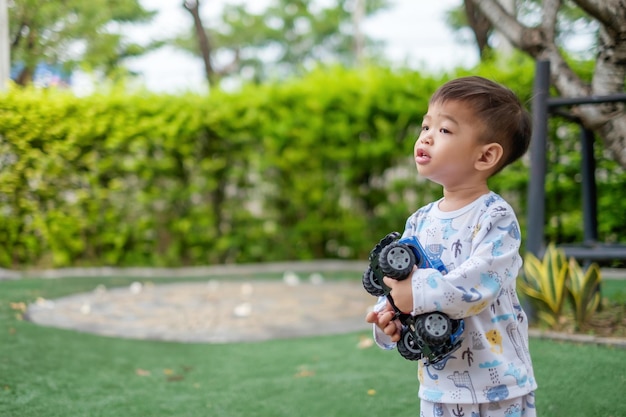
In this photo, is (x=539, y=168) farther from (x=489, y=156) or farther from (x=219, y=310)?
(x=219, y=310)

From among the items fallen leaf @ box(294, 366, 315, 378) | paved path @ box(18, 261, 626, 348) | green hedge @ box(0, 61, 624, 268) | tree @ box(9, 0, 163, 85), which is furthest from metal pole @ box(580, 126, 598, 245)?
tree @ box(9, 0, 163, 85)

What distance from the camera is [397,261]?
1.57m

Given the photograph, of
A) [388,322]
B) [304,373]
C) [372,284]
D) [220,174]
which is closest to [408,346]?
[388,322]

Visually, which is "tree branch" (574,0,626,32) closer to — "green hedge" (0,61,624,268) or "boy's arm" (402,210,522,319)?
"boy's arm" (402,210,522,319)

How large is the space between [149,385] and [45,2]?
264 inches

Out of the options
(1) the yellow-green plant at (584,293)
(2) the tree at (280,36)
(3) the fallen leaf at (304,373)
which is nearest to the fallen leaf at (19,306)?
(3) the fallen leaf at (304,373)

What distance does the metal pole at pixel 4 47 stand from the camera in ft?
25.8

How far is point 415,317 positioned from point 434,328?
0.06 m

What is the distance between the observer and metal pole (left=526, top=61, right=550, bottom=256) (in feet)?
12.6

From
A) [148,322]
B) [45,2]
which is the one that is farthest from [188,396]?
[45,2]

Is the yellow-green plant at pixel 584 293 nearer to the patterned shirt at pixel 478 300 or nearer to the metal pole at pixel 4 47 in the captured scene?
the patterned shirt at pixel 478 300

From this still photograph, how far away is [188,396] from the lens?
3.17 meters

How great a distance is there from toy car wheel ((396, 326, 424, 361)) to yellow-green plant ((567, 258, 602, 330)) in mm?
2307

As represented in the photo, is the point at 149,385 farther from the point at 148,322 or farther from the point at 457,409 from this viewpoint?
the point at 457,409
